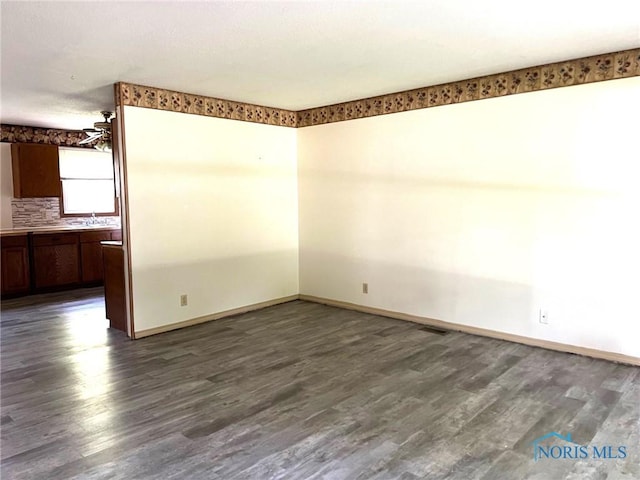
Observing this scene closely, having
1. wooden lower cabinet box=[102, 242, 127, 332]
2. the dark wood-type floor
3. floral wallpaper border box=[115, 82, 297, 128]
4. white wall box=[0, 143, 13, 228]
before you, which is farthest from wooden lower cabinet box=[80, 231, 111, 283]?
A: floral wallpaper border box=[115, 82, 297, 128]

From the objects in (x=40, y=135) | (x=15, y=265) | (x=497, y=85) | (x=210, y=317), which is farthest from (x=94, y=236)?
(x=497, y=85)

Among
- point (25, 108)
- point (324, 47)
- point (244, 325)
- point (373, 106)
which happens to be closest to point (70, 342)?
point (244, 325)

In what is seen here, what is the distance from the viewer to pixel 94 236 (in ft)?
22.1

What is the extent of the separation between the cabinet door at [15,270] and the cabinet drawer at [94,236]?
2.45 ft

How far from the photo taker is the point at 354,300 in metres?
5.31

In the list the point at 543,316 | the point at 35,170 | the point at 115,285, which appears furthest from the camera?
the point at 35,170

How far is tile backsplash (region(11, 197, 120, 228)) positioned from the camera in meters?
6.52

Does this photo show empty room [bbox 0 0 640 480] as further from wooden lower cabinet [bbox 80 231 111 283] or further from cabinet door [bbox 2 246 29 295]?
wooden lower cabinet [bbox 80 231 111 283]

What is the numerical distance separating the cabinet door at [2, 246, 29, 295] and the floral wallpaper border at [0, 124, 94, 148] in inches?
63.3

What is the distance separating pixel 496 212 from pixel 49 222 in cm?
645

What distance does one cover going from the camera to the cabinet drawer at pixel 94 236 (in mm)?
6614

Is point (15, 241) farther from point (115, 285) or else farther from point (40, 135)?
point (115, 285)

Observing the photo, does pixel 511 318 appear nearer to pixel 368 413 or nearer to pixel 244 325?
pixel 368 413

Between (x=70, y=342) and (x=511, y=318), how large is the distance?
4.12 m
